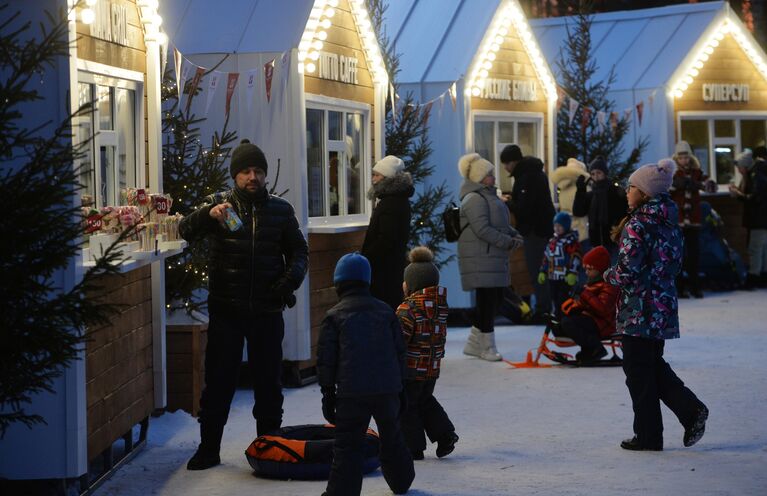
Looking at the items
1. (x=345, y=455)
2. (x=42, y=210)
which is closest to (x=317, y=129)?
(x=345, y=455)

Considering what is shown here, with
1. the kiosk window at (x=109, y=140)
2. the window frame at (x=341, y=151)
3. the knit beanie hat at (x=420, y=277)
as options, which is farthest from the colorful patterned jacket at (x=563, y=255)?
the kiosk window at (x=109, y=140)

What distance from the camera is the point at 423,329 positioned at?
25.9ft

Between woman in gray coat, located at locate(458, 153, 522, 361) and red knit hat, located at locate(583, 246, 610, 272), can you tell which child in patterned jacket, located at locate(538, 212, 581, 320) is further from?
red knit hat, located at locate(583, 246, 610, 272)

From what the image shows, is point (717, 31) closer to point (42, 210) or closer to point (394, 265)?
point (394, 265)

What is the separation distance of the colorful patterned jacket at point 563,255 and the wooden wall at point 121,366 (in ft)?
19.5

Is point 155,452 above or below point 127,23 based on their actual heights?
below

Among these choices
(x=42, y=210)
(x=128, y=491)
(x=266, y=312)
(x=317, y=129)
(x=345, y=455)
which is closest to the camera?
(x=42, y=210)

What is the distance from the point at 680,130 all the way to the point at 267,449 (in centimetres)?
1494

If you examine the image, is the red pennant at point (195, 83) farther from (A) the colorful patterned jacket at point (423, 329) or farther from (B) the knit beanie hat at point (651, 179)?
(B) the knit beanie hat at point (651, 179)

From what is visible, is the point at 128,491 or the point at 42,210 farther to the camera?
the point at 128,491

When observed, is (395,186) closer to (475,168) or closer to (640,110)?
(475,168)

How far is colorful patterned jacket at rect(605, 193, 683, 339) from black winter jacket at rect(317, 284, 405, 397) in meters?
1.98

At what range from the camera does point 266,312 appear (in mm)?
8008

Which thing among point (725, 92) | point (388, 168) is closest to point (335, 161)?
point (388, 168)
